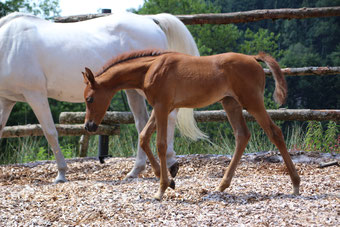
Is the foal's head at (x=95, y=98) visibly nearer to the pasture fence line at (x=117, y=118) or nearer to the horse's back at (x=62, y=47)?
the horse's back at (x=62, y=47)

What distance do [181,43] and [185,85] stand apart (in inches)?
72.9

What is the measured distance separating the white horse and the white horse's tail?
0.01 metres

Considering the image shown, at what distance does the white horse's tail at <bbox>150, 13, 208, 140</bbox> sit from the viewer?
16.8 ft

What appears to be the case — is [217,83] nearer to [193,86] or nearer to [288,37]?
[193,86]

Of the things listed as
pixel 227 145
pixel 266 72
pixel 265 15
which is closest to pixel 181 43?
pixel 266 72

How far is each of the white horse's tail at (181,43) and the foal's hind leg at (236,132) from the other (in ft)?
4.91

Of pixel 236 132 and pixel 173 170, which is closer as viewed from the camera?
pixel 236 132

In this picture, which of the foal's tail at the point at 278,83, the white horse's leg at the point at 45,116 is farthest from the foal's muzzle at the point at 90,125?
the foal's tail at the point at 278,83

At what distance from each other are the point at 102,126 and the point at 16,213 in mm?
3562

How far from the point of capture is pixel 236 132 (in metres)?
3.69

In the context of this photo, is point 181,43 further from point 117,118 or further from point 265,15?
point 117,118

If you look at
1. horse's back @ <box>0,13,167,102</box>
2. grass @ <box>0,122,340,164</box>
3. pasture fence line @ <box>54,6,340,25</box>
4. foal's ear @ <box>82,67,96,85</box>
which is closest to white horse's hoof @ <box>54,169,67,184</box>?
horse's back @ <box>0,13,167,102</box>

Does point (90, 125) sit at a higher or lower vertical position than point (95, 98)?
lower

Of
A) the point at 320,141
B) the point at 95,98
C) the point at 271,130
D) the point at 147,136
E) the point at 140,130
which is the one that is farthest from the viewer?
the point at 320,141
